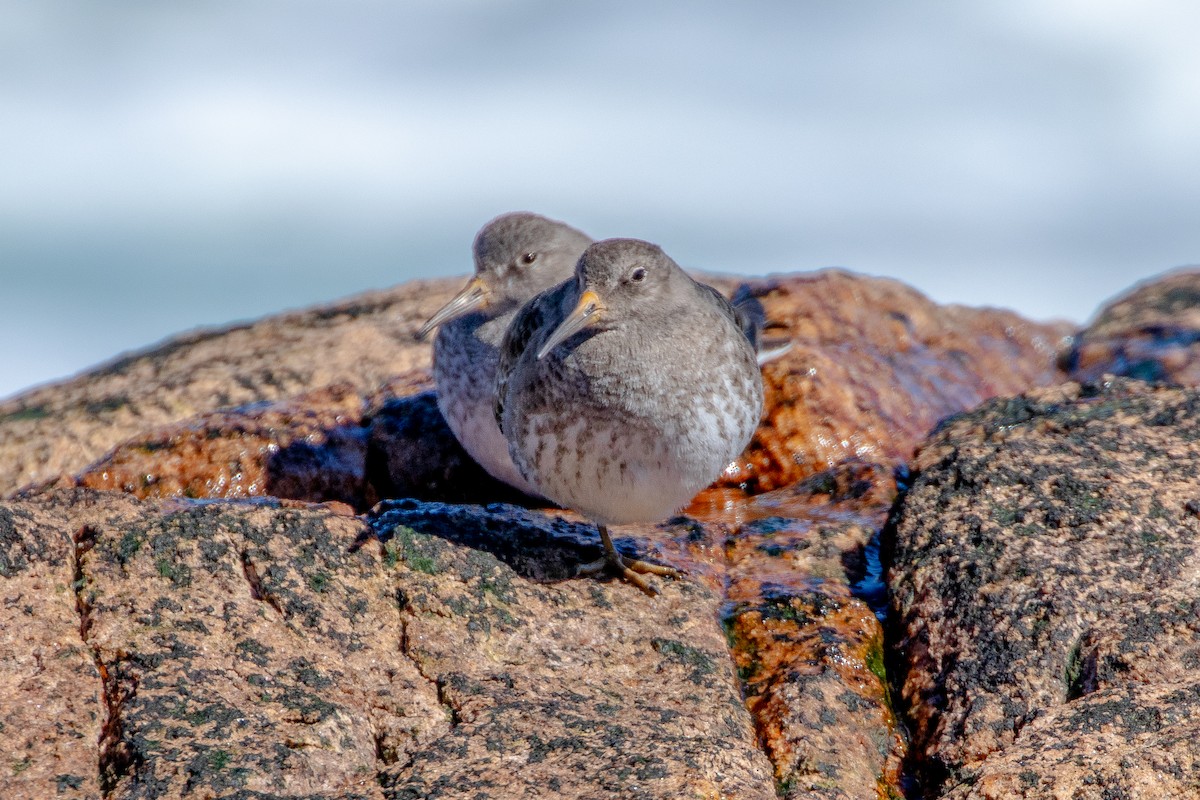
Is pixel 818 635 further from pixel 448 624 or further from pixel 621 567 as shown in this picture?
pixel 448 624

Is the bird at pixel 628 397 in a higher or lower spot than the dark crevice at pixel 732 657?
higher

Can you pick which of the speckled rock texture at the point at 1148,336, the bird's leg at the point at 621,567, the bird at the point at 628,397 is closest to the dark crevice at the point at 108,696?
the bird at the point at 628,397

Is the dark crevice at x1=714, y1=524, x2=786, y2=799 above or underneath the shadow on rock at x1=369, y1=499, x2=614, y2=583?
underneath

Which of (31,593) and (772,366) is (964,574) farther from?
(31,593)

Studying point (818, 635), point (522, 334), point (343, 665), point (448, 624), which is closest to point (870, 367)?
point (522, 334)

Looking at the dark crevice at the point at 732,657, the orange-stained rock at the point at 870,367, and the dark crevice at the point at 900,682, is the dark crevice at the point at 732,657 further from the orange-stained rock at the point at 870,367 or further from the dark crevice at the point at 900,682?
the orange-stained rock at the point at 870,367

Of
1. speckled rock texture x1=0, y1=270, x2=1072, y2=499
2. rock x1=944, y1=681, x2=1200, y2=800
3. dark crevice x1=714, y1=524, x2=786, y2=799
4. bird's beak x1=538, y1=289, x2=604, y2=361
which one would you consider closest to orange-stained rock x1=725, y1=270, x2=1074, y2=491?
speckled rock texture x1=0, y1=270, x2=1072, y2=499

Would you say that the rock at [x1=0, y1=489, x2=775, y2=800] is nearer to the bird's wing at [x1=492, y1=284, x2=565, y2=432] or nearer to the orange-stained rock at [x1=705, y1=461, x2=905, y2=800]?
the orange-stained rock at [x1=705, y1=461, x2=905, y2=800]
